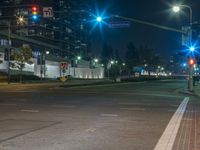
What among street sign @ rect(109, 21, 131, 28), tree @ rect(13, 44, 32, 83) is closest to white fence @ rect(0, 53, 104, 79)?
tree @ rect(13, 44, 32, 83)

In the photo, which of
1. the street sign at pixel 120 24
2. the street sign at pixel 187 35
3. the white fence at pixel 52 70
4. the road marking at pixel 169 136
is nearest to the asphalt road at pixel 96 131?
the road marking at pixel 169 136

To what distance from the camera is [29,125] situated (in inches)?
599

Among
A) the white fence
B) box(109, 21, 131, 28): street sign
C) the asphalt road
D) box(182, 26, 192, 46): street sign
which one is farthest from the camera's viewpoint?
the white fence

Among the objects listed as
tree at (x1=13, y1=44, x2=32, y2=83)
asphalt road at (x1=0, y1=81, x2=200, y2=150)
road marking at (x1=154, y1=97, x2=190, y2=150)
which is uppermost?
tree at (x1=13, y1=44, x2=32, y2=83)

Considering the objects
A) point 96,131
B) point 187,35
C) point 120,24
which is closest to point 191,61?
point 187,35

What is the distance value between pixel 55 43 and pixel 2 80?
96.0 m

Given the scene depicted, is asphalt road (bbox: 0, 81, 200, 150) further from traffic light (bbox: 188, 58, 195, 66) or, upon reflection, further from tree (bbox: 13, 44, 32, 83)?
tree (bbox: 13, 44, 32, 83)

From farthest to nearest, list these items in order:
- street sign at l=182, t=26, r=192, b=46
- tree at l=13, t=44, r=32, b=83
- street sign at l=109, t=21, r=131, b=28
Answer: tree at l=13, t=44, r=32, b=83 → street sign at l=182, t=26, r=192, b=46 → street sign at l=109, t=21, r=131, b=28

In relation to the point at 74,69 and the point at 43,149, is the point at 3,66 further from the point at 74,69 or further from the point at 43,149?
the point at 43,149

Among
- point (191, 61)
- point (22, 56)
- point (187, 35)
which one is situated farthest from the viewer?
point (22, 56)

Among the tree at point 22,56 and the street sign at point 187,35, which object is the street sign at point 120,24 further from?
the tree at point 22,56

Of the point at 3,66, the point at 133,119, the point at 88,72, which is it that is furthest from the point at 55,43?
the point at 133,119

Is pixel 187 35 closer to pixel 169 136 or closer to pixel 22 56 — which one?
pixel 169 136

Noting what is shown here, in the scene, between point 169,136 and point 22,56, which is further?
point 22,56
